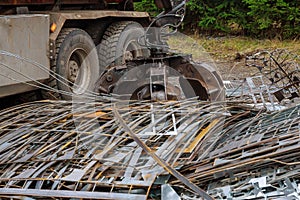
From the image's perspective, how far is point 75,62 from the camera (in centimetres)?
646

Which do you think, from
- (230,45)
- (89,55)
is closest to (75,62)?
(89,55)

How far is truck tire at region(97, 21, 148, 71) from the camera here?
23.4ft

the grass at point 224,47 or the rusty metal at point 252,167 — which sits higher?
the rusty metal at point 252,167

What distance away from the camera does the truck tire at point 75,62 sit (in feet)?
19.3

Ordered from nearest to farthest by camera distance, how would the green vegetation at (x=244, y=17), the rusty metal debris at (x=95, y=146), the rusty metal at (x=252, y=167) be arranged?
the rusty metal at (x=252, y=167) < the rusty metal debris at (x=95, y=146) < the green vegetation at (x=244, y=17)

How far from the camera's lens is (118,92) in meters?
4.58

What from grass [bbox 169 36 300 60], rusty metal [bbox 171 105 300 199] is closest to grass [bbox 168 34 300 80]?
grass [bbox 169 36 300 60]

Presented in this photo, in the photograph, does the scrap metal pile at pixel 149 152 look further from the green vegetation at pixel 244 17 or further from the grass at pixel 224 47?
the green vegetation at pixel 244 17

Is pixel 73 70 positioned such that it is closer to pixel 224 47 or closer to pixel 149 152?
pixel 149 152

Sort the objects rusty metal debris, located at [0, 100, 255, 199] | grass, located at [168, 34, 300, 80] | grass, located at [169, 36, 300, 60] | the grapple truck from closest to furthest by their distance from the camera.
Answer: rusty metal debris, located at [0, 100, 255, 199]
the grapple truck
grass, located at [168, 34, 300, 80]
grass, located at [169, 36, 300, 60]

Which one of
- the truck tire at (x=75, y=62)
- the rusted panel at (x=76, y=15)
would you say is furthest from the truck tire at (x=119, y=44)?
the truck tire at (x=75, y=62)

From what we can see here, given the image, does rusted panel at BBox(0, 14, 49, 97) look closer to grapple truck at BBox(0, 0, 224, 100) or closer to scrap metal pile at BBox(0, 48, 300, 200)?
grapple truck at BBox(0, 0, 224, 100)

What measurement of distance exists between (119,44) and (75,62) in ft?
3.60

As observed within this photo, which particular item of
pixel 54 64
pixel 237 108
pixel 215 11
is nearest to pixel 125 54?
pixel 54 64
